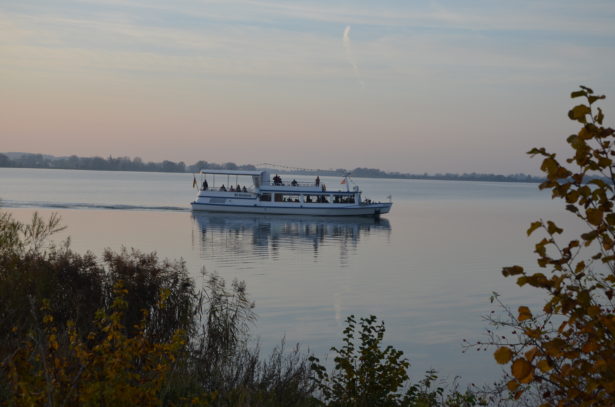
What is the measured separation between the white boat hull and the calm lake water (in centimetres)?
96

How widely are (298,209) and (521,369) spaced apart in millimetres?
72875

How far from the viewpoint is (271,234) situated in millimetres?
61438

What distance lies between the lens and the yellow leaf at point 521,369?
141 inches

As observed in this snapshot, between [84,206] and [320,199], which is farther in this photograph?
[84,206]

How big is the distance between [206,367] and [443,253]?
38475 mm

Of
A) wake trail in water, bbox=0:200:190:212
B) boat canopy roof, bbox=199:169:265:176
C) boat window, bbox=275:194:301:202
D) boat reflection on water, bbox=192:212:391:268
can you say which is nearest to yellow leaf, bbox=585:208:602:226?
boat reflection on water, bbox=192:212:391:268

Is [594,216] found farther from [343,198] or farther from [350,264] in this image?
[343,198]

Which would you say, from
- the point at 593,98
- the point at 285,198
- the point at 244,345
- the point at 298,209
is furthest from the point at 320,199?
the point at 593,98

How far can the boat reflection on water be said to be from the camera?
156 feet

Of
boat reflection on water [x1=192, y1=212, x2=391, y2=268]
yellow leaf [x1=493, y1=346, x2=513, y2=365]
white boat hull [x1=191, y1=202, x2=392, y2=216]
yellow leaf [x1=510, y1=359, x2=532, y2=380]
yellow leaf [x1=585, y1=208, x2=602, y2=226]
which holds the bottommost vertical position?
boat reflection on water [x1=192, y1=212, x2=391, y2=268]

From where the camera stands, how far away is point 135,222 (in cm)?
6975

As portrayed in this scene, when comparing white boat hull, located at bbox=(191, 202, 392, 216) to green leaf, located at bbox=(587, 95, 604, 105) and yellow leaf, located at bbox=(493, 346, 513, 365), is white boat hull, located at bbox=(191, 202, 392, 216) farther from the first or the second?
yellow leaf, located at bbox=(493, 346, 513, 365)

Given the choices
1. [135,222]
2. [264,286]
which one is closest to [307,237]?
[135,222]

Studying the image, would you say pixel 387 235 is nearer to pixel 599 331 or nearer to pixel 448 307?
pixel 448 307
